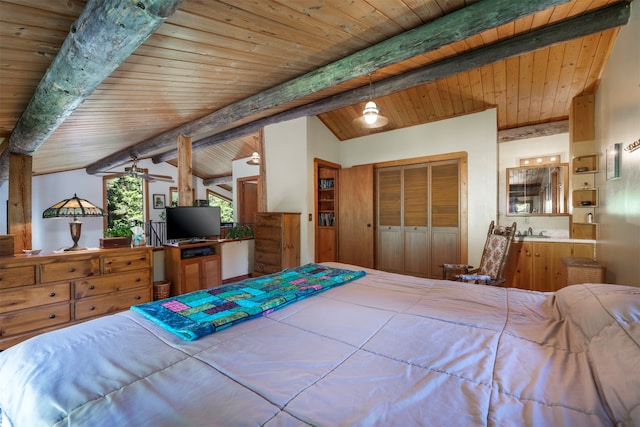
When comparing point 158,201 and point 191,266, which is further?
point 158,201

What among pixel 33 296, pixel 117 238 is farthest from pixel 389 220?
pixel 33 296

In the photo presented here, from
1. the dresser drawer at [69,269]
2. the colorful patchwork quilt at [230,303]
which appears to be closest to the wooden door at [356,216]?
the colorful patchwork quilt at [230,303]

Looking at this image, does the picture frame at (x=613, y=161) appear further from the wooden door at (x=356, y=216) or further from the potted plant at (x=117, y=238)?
the potted plant at (x=117, y=238)

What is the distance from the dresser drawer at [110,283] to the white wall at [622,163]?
179 inches

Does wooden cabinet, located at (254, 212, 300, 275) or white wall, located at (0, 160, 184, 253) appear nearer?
wooden cabinet, located at (254, 212, 300, 275)

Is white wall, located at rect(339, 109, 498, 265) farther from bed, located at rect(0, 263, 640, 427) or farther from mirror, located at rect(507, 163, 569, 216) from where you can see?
bed, located at rect(0, 263, 640, 427)

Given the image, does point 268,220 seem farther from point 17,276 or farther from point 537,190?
point 537,190

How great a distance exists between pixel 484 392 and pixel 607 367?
39cm

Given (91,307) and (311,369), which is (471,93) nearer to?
(311,369)

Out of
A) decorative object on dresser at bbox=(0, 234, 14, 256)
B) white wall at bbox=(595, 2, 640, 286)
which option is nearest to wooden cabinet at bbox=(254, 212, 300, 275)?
decorative object on dresser at bbox=(0, 234, 14, 256)

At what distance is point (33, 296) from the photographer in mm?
2512

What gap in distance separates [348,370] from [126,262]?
10.3ft

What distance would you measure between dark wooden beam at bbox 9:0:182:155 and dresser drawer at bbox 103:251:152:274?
1436 mm

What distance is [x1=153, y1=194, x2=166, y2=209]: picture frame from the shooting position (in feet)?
27.9
